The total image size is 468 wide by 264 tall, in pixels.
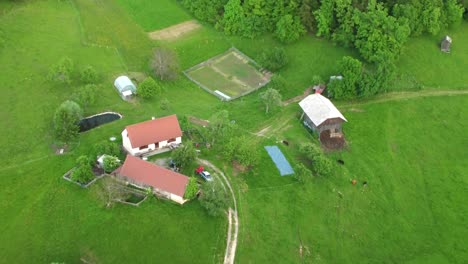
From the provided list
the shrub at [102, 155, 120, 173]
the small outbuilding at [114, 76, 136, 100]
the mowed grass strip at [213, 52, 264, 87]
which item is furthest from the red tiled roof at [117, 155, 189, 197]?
the mowed grass strip at [213, 52, 264, 87]

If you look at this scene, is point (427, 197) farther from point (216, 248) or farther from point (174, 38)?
point (174, 38)

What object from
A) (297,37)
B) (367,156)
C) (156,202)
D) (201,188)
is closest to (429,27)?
(297,37)

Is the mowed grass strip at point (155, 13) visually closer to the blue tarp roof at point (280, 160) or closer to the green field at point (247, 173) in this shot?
the green field at point (247, 173)

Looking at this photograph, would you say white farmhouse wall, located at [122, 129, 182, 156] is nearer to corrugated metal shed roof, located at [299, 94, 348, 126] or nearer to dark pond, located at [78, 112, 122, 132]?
dark pond, located at [78, 112, 122, 132]

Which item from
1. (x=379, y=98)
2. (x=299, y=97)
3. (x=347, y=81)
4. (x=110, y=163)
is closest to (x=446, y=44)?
(x=379, y=98)

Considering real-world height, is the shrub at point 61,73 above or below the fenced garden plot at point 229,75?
above

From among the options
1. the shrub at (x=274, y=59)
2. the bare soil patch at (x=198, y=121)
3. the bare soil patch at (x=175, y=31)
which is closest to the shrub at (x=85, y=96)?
the bare soil patch at (x=198, y=121)

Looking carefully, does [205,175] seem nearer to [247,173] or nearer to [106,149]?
[247,173]
